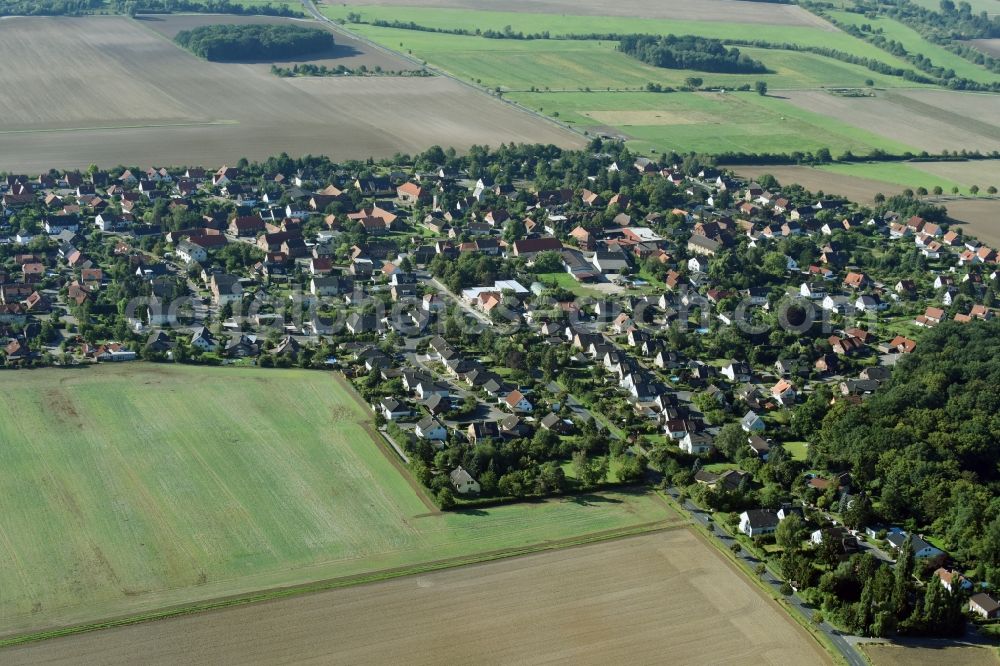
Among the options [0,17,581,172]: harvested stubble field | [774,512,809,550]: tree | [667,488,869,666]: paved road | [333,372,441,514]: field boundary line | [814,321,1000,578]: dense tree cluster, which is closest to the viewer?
[667,488,869,666]: paved road

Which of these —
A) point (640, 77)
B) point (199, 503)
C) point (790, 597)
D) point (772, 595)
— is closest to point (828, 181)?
point (640, 77)

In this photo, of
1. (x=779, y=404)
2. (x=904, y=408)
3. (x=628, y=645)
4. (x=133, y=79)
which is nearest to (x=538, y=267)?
(x=779, y=404)

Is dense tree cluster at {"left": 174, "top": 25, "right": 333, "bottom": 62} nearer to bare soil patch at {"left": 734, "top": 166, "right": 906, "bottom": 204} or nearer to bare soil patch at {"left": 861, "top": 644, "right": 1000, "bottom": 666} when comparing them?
bare soil patch at {"left": 734, "top": 166, "right": 906, "bottom": 204}

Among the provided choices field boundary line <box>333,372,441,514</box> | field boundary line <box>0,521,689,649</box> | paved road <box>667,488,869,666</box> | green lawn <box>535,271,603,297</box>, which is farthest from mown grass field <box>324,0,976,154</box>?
field boundary line <box>0,521,689,649</box>

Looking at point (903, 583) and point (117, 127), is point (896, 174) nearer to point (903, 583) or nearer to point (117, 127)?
point (117, 127)

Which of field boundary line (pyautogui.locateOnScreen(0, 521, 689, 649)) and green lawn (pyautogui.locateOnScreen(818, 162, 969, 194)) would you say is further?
green lawn (pyautogui.locateOnScreen(818, 162, 969, 194))

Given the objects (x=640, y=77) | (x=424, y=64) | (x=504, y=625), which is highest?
(x=640, y=77)

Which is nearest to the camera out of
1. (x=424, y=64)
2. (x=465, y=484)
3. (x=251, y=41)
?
(x=465, y=484)
